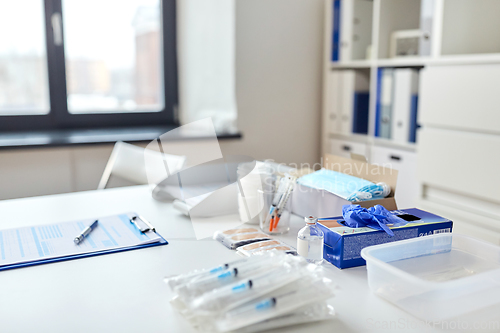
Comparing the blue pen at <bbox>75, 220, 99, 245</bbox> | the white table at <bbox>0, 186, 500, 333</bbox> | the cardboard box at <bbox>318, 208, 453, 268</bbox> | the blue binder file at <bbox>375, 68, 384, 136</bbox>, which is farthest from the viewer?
the blue binder file at <bbox>375, 68, 384, 136</bbox>

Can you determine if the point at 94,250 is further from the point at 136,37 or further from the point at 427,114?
the point at 136,37

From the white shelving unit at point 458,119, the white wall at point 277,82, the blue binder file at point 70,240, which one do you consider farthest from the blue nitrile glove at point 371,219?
the white wall at point 277,82

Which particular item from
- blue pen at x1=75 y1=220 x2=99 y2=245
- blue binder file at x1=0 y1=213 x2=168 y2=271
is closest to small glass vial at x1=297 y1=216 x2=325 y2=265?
blue binder file at x1=0 y1=213 x2=168 y2=271

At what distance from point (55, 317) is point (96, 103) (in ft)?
7.26

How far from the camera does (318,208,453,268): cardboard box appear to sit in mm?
872

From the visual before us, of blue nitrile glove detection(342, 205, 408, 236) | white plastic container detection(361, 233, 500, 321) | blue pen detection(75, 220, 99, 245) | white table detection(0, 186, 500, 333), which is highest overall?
blue nitrile glove detection(342, 205, 408, 236)

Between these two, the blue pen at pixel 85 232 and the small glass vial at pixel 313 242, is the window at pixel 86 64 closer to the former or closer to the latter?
the blue pen at pixel 85 232

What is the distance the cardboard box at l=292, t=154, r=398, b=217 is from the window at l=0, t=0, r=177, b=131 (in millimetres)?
1853

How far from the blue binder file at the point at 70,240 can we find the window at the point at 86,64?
65.1 inches

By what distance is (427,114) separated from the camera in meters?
2.15

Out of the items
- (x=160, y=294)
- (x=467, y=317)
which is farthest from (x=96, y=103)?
(x=467, y=317)

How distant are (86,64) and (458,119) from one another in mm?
2055

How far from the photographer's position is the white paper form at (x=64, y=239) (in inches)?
37.4

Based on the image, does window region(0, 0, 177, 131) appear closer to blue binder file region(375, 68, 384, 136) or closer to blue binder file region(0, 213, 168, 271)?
blue binder file region(375, 68, 384, 136)
